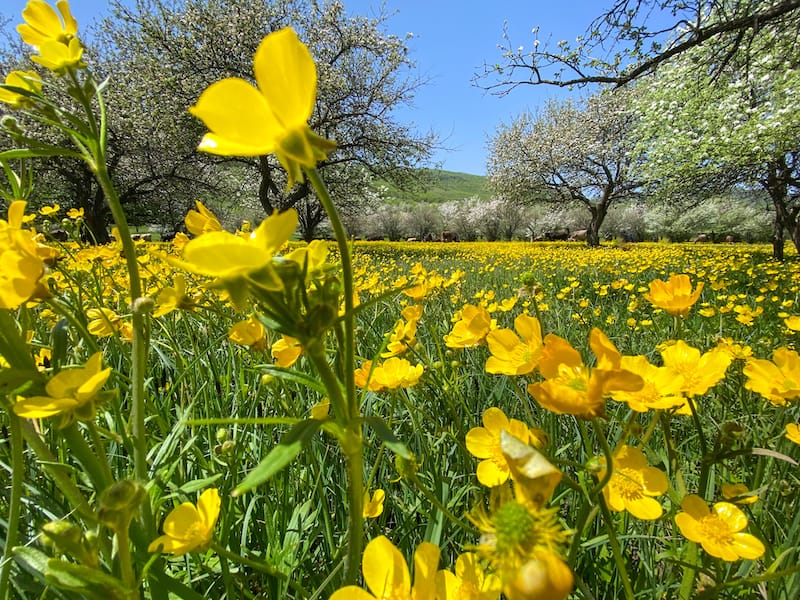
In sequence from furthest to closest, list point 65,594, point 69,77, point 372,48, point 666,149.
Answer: point 372,48
point 666,149
point 69,77
point 65,594

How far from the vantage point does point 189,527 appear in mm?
626

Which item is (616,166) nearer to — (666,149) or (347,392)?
(666,149)

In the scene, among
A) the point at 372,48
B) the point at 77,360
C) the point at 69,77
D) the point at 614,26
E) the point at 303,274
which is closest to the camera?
the point at 303,274

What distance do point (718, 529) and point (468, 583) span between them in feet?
1.40

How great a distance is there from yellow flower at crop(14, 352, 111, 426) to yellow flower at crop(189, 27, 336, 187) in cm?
29

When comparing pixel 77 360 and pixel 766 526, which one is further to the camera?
pixel 77 360

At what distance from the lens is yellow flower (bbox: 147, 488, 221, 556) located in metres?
Answer: 0.59

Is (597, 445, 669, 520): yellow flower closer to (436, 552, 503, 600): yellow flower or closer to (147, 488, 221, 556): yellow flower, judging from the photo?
(436, 552, 503, 600): yellow flower

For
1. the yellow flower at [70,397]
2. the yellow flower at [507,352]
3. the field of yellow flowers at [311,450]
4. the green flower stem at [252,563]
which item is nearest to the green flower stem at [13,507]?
the field of yellow flowers at [311,450]

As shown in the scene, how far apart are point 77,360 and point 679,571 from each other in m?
1.58

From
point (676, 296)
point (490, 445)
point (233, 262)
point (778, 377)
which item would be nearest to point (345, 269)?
point (233, 262)

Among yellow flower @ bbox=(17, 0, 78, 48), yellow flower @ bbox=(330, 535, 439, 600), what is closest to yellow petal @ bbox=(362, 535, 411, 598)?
yellow flower @ bbox=(330, 535, 439, 600)

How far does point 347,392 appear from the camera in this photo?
1.50 feet

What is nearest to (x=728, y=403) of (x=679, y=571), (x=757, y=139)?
(x=679, y=571)
